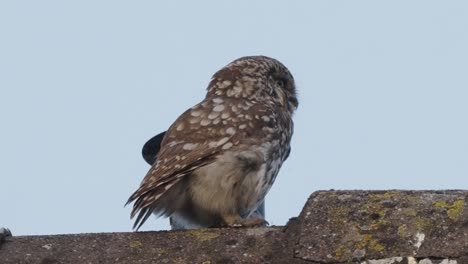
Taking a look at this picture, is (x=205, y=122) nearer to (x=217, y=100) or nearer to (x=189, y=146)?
(x=189, y=146)

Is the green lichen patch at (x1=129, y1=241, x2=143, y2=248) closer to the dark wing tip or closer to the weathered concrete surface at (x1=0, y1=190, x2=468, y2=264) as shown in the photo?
the weathered concrete surface at (x1=0, y1=190, x2=468, y2=264)

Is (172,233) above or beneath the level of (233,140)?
beneath

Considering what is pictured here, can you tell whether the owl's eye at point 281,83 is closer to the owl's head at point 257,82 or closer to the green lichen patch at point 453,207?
the owl's head at point 257,82

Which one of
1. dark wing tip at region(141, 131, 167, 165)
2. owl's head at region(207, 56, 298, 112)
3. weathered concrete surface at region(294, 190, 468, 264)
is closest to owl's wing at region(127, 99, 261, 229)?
dark wing tip at region(141, 131, 167, 165)

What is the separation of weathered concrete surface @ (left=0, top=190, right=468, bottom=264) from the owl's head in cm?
264

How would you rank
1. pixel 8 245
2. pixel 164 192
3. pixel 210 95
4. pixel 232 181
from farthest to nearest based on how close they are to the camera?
pixel 210 95 → pixel 232 181 → pixel 164 192 → pixel 8 245

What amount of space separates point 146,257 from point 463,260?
3.40 feet

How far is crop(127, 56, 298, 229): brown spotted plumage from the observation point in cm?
518

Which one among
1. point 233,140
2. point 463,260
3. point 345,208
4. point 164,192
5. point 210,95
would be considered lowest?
point 463,260

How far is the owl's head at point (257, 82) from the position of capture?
644cm

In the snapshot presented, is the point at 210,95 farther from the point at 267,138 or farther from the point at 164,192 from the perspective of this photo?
the point at 164,192

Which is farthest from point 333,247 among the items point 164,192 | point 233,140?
point 233,140

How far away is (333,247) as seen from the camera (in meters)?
3.36

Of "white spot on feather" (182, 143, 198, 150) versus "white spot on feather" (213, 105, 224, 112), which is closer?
"white spot on feather" (182, 143, 198, 150)
